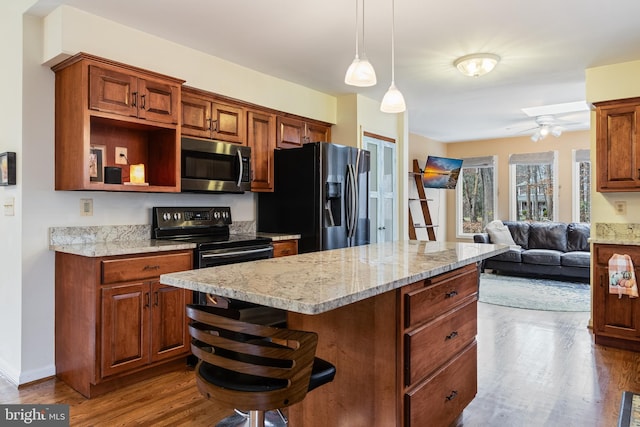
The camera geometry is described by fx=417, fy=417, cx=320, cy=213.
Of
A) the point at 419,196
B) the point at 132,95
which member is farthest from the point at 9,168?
the point at 419,196

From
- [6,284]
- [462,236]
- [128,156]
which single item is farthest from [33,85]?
[462,236]

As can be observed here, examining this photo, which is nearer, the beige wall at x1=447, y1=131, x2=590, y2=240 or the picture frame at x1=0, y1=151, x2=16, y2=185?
the picture frame at x1=0, y1=151, x2=16, y2=185

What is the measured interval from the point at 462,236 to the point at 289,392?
761cm

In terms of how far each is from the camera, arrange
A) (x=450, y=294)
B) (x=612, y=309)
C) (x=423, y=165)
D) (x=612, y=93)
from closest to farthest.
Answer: (x=450, y=294) < (x=612, y=309) < (x=612, y=93) < (x=423, y=165)

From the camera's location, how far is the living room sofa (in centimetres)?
613

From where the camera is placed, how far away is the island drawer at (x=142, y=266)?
8.34 feet

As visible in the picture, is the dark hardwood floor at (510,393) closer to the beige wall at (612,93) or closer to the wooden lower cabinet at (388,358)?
the wooden lower cabinet at (388,358)

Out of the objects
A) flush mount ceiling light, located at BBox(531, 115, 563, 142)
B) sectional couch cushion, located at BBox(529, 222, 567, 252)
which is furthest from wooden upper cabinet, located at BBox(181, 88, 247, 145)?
sectional couch cushion, located at BBox(529, 222, 567, 252)

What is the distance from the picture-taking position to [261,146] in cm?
399

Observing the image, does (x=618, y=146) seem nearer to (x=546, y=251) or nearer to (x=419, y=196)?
(x=546, y=251)

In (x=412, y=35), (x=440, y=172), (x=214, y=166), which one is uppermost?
(x=412, y=35)

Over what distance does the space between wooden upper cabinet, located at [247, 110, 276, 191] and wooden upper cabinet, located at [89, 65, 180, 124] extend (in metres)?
0.88

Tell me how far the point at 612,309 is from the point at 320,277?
3097mm

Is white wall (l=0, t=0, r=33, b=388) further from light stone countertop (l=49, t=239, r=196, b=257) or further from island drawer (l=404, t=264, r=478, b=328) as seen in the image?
island drawer (l=404, t=264, r=478, b=328)
